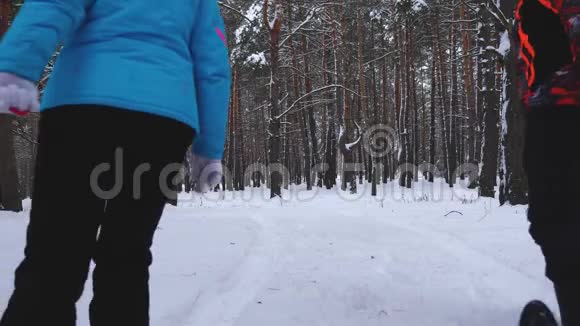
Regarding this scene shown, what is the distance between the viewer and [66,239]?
1339 millimetres

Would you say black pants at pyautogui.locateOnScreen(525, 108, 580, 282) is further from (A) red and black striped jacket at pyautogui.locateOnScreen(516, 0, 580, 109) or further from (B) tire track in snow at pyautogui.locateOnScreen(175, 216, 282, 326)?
(B) tire track in snow at pyautogui.locateOnScreen(175, 216, 282, 326)

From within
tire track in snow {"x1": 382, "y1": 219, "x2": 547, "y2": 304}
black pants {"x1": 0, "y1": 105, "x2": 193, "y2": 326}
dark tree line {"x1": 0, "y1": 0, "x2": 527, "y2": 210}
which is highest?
dark tree line {"x1": 0, "y1": 0, "x2": 527, "y2": 210}

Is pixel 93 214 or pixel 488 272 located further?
pixel 488 272

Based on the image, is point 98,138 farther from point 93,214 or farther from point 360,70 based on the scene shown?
point 360,70

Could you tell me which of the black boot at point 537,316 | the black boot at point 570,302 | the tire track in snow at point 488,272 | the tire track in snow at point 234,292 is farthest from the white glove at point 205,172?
the tire track in snow at point 488,272

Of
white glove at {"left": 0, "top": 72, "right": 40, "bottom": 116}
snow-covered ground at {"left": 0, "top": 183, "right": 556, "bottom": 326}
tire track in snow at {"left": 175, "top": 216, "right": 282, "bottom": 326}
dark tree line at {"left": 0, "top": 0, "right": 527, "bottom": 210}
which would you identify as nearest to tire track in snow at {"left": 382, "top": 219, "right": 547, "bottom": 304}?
snow-covered ground at {"left": 0, "top": 183, "right": 556, "bottom": 326}

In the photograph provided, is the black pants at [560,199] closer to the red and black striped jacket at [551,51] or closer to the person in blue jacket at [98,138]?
the red and black striped jacket at [551,51]

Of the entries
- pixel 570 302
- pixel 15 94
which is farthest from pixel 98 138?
pixel 570 302

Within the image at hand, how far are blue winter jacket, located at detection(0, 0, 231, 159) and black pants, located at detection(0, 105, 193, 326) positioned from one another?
6 centimetres

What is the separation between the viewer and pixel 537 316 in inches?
73.6

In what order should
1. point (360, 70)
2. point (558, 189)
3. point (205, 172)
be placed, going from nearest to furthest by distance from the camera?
1. point (558, 189)
2. point (205, 172)
3. point (360, 70)

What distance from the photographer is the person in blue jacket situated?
1271 mm

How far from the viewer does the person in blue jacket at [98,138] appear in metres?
1.27

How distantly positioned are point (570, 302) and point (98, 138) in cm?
174
